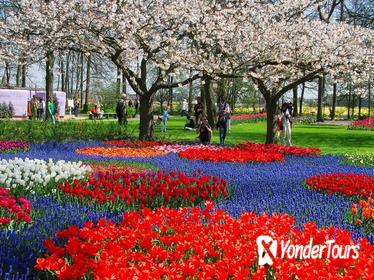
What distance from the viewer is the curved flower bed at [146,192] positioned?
6773 millimetres

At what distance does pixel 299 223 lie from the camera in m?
5.59

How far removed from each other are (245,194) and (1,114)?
1211 inches

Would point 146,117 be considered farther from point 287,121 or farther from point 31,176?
point 31,176

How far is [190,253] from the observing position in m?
4.47

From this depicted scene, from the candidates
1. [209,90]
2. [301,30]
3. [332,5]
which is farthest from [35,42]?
[332,5]

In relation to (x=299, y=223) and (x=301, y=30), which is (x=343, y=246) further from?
(x=301, y=30)

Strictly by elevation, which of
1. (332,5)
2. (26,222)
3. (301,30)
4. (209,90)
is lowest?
(26,222)

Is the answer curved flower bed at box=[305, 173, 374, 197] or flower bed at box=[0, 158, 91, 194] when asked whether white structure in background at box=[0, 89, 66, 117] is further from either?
curved flower bed at box=[305, 173, 374, 197]

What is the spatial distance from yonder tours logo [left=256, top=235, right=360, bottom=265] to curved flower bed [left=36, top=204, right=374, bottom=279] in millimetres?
40

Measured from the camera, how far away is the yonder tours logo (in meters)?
4.03

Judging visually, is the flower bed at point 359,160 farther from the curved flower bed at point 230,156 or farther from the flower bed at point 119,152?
the flower bed at point 119,152

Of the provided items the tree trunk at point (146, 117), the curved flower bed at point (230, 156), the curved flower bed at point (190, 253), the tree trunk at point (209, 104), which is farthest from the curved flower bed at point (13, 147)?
→ the tree trunk at point (209, 104)

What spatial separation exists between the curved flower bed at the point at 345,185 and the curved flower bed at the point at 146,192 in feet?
5.13

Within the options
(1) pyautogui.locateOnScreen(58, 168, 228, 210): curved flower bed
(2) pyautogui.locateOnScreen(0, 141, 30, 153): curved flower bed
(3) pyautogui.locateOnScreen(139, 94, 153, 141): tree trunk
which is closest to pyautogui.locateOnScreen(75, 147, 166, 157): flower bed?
(2) pyautogui.locateOnScreen(0, 141, 30, 153): curved flower bed
